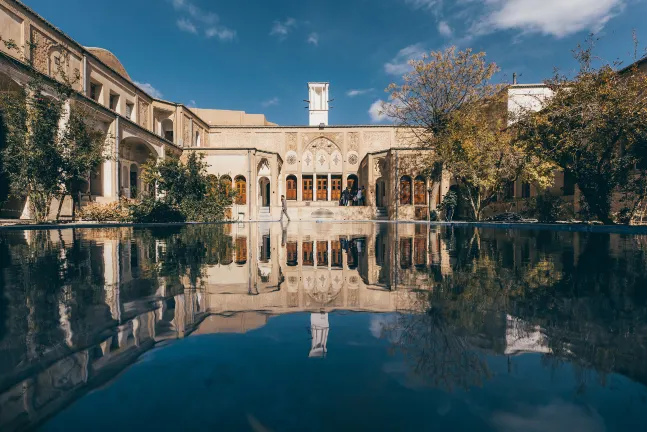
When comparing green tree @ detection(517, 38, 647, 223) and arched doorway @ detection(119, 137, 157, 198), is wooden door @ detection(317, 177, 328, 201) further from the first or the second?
green tree @ detection(517, 38, 647, 223)

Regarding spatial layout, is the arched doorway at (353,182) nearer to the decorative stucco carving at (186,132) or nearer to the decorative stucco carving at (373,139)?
the decorative stucco carving at (373,139)

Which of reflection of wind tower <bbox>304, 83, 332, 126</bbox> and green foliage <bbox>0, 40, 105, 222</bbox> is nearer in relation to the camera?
green foliage <bbox>0, 40, 105, 222</bbox>

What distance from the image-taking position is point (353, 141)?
30.8 m

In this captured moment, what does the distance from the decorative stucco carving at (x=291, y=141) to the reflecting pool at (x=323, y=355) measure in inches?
A: 1159

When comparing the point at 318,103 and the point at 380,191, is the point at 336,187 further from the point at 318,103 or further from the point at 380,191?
the point at 318,103

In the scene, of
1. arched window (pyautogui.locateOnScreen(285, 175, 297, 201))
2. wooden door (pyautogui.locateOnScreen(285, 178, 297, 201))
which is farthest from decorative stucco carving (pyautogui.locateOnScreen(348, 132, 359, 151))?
wooden door (pyautogui.locateOnScreen(285, 178, 297, 201))

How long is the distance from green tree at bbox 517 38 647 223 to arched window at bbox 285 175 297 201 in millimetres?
22654

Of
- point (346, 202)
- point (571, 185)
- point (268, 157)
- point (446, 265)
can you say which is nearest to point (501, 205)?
point (571, 185)

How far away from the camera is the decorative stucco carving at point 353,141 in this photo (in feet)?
101

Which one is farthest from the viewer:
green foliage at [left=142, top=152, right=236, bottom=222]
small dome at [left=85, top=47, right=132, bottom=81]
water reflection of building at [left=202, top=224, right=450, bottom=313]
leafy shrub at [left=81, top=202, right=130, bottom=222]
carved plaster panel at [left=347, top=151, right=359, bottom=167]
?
carved plaster panel at [left=347, top=151, right=359, bottom=167]

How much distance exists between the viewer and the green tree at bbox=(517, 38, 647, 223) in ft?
28.5

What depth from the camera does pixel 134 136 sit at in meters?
18.6

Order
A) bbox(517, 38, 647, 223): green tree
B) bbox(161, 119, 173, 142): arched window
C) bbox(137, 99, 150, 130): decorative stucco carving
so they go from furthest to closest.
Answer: bbox(161, 119, 173, 142): arched window, bbox(137, 99, 150, 130): decorative stucco carving, bbox(517, 38, 647, 223): green tree

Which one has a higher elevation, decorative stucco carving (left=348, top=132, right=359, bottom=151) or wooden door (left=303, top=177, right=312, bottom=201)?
decorative stucco carving (left=348, top=132, right=359, bottom=151)
